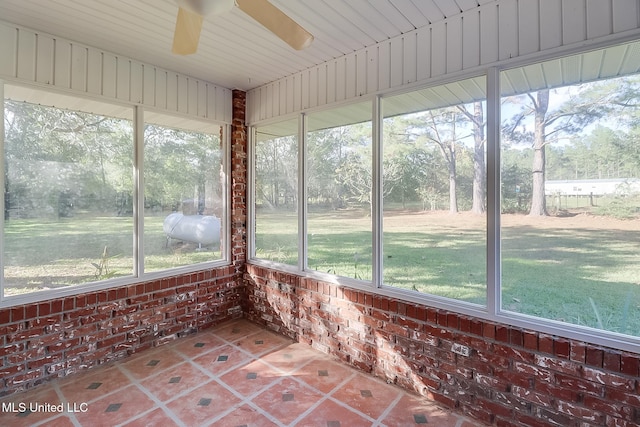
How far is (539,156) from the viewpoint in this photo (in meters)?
1.92

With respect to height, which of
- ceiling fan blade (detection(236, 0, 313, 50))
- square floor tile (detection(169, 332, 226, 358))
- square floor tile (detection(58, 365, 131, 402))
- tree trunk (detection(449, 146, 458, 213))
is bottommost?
square floor tile (detection(58, 365, 131, 402))

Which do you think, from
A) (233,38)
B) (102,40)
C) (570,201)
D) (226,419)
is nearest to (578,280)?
(570,201)

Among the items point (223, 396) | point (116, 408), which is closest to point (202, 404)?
point (223, 396)

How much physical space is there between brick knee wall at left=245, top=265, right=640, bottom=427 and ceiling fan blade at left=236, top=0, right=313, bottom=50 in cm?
196

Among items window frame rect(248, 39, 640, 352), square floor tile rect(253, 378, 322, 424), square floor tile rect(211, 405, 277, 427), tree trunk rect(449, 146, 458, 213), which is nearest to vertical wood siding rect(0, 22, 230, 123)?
window frame rect(248, 39, 640, 352)

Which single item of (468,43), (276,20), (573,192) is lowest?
(573,192)

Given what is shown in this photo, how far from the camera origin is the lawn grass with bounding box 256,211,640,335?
5.61ft

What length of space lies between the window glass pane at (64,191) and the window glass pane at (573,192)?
3.25 meters

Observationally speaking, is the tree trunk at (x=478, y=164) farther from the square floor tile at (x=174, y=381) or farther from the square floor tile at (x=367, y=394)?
the square floor tile at (x=174, y=381)

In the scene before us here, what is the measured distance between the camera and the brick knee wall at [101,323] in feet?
7.56

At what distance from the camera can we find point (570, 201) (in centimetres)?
184

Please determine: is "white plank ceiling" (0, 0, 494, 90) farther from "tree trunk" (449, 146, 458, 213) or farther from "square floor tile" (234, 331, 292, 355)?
"square floor tile" (234, 331, 292, 355)

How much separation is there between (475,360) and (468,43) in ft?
7.09

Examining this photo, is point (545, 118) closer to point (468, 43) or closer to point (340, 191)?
point (468, 43)
